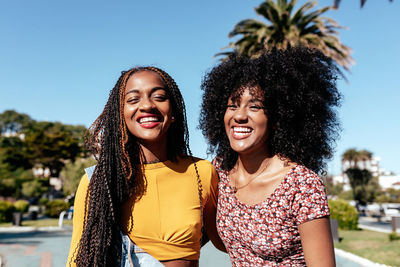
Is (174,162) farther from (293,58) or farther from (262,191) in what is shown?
(293,58)

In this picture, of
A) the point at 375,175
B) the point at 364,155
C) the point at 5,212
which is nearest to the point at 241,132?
the point at 5,212

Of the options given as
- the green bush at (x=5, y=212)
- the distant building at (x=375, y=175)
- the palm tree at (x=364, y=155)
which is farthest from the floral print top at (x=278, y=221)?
the palm tree at (x=364, y=155)

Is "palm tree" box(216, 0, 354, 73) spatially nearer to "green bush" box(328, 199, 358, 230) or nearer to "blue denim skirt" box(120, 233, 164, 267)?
"green bush" box(328, 199, 358, 230)

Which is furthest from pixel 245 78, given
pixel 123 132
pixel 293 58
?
pixel 123 132

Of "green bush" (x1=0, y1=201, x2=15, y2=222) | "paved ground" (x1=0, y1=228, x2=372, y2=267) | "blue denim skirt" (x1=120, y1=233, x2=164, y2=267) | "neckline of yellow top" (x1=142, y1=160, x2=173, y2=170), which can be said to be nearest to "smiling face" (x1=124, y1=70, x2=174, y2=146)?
"neckline of yellow top" (x1=142, y1=160, x2=173, y2=170)

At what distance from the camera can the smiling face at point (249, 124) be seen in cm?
243

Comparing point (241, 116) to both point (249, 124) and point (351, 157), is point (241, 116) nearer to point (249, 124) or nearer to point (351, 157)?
point (249, 124)

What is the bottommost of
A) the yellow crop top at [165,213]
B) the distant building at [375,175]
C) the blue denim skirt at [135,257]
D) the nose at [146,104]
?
the distant building at [375,175]

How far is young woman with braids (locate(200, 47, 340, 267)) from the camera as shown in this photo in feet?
6.91

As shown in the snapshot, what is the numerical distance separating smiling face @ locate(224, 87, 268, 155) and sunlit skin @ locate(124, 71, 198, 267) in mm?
439

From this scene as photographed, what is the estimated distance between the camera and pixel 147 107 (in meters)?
2.28

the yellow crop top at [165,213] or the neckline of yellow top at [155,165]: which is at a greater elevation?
the neckline of yellow top at [155,165]

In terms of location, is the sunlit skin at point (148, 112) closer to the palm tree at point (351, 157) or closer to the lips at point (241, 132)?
Answer: the lips at point (241, 132)

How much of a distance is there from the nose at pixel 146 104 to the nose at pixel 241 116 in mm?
550
